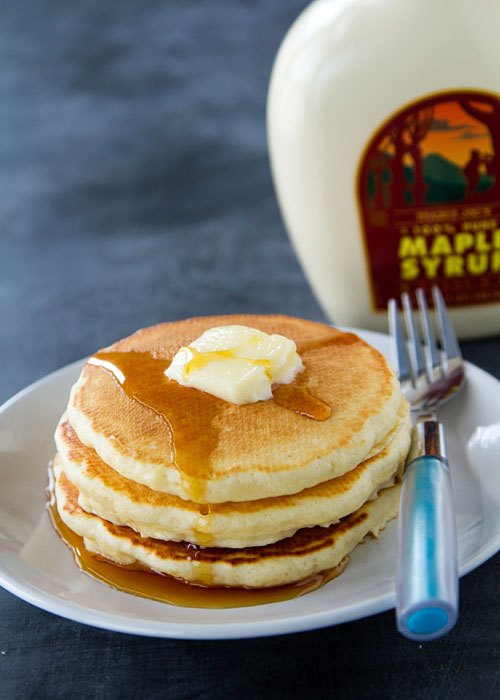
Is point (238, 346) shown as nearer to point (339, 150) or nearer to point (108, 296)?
point (339, 150)

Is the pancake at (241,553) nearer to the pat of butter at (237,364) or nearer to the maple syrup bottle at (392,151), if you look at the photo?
the pat of butter at (237,364)

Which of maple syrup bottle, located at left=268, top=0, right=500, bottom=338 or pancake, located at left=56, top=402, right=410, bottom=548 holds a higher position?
maple syrup bottle, located at left=268, top=0, right=500, bottom=338

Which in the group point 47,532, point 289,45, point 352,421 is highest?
point 289,45

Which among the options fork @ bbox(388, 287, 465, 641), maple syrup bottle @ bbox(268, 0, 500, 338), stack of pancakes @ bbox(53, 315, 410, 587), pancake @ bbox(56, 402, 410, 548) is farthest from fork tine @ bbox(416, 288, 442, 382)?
pancake @ bbox(56, 402, 410, 548)

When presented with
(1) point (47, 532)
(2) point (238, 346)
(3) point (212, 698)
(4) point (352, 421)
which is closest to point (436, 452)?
(4) point (352, 421)

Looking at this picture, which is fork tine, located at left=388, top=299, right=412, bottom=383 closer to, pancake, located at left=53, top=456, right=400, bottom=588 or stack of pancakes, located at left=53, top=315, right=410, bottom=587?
stack of pancakes, located at left=53, top=315, right=410, bottom=587

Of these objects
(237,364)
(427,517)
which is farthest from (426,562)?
(237,364)
